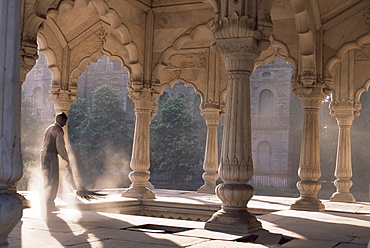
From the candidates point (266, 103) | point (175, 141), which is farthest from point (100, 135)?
point (266, 103)

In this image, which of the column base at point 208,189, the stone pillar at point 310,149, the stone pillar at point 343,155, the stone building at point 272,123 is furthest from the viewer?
the stone building at point 272,123

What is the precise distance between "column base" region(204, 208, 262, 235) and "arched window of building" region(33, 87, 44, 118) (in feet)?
109

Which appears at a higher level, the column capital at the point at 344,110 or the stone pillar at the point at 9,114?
the column capital at the point at 344,110

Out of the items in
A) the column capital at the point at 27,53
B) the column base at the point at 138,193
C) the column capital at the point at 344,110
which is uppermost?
the column capital at the point at 27,53

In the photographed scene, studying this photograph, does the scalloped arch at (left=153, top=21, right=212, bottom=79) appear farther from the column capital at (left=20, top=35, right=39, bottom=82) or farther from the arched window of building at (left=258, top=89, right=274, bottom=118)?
the arched window of building at (left=258, top=89, right=274, bottom=118)

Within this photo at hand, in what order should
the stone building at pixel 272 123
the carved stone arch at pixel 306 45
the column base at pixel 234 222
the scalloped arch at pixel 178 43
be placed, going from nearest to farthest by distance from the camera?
the column base at pixel 234 222, the carved stone arch at pixel 306 45, the scalloped arch at pixel 178 43, the stone building at pixel 272 123

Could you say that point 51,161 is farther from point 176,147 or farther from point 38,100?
point 38,100

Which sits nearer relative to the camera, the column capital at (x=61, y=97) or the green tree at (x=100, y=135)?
the column capital at (x=61, y=97)

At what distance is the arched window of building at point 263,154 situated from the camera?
34.7m

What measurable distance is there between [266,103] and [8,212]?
33.2m

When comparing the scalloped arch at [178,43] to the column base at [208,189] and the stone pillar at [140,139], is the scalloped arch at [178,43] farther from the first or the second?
the column base at [208,189]

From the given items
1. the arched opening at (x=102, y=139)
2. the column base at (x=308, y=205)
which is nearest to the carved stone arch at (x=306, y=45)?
the column base at (x=308, y=205)

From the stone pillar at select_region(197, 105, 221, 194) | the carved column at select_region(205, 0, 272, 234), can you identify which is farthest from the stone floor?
the stone pillar at select_region(197, 105, 221, 194)

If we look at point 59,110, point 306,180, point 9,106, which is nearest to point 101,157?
point 59,110
